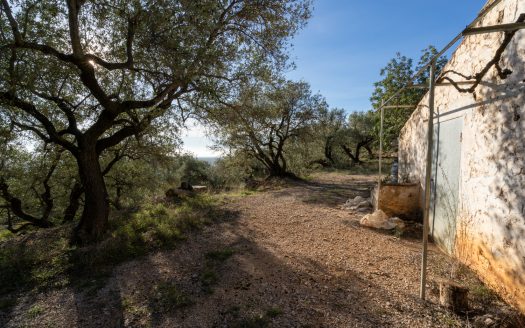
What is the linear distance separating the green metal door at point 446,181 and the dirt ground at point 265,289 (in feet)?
1.56

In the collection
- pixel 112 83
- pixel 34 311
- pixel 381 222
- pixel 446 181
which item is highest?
pixel 112 83

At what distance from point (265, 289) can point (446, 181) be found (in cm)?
391

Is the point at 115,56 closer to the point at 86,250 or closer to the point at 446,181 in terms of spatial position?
the point at 86,250

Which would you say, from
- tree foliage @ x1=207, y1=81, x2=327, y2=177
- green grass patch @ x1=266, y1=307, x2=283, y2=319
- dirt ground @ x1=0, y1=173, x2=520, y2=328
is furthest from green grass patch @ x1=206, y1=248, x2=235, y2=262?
tree foliage @ x1=207, y1=81, x2=327, y2=177

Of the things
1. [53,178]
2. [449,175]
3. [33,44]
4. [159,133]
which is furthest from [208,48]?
[53,178]

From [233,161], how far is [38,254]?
12.2m

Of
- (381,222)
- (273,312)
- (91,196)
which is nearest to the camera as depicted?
(273,312)

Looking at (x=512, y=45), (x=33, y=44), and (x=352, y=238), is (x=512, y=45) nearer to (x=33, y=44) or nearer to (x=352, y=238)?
(x=352, y=238)

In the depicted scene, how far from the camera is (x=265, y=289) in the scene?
12.7 ft

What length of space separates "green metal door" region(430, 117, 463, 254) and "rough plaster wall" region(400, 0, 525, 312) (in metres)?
0.22

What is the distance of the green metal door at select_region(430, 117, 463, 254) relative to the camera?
4.89 metres

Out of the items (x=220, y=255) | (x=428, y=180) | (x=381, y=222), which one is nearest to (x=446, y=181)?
(x=381, y=222)

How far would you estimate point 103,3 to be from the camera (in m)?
5.41

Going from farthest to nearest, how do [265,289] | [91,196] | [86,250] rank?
[91,196]
[86,250]
[265,289]
